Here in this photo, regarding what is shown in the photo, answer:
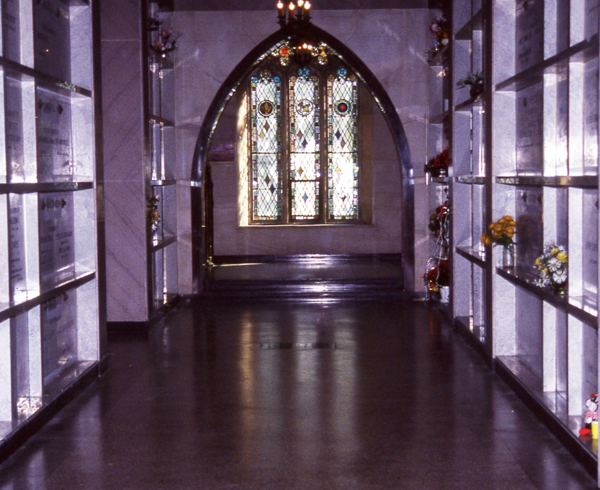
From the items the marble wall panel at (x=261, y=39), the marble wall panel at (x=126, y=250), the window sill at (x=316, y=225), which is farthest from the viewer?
the window sill at (x=316, y=225)

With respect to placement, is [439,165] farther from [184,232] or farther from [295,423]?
[295,423]

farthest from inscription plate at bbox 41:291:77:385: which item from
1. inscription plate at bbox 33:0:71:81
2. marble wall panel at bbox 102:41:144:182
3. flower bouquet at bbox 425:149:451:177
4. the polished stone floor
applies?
flower bouquet at bbox 425:149:451:177

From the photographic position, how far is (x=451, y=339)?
7.26 metres

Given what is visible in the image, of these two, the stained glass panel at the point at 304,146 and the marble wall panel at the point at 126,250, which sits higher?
the stained glass panel at the point at 304,146

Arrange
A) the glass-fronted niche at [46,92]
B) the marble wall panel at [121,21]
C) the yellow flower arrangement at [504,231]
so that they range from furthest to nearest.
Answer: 1. the marble wall panel at [121,21]
2. the yellow flower arrangement at [504,231]
3. the glass-fronted niche at [46,92]

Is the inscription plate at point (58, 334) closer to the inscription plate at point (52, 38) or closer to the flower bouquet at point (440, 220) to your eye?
the inscription plate at point (52, 38)

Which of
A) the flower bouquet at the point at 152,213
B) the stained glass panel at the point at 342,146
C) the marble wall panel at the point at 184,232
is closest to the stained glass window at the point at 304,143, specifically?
the stained glass panel at the point at 342,146

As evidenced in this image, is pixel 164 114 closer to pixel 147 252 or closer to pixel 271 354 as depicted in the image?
pixel 147 252

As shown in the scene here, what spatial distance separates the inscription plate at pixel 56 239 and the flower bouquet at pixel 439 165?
11.7ft

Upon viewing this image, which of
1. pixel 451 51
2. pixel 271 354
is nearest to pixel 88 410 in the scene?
pixel 271 354

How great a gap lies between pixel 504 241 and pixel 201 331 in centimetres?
303

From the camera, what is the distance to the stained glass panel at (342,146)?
14055 millimetres

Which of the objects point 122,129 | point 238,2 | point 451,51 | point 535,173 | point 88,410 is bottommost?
point 88,410

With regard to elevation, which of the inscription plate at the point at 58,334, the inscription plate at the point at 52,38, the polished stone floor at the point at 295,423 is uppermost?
the inscription plate at the point at 52,38
